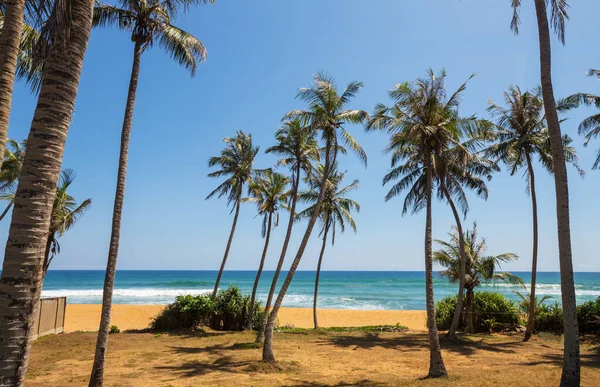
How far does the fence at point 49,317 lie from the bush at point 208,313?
436 cm

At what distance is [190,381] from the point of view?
9.64 m

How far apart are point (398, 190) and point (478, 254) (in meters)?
5.45

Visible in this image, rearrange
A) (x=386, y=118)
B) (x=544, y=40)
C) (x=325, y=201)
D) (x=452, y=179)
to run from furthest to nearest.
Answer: (x=325, y=201) < (x=452, y=179) < (x=386, y=118) < (x=544, y=40)

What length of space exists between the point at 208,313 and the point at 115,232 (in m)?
12.9

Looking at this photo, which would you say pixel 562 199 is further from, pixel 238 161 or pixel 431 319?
pixel 238 161

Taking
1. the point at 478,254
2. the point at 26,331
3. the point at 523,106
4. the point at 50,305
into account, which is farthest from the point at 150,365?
the point at 523,106

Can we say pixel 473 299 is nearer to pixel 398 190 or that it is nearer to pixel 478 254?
pixel 478 254

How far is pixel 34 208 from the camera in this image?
11.1 ft

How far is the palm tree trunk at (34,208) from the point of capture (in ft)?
10.3

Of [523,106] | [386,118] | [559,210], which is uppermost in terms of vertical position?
[523,106]

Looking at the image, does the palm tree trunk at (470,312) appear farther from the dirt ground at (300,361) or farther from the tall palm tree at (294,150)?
the tall palm tree at (294,150)

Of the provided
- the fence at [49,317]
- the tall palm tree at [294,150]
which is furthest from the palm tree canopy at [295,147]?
the fence at [49,317]

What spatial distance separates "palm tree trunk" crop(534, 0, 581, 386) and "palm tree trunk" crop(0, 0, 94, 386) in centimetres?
929

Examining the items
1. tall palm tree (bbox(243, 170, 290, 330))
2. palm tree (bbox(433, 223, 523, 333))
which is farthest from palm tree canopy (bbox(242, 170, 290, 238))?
palm tree (bbox(433, 223, 523, 333))
